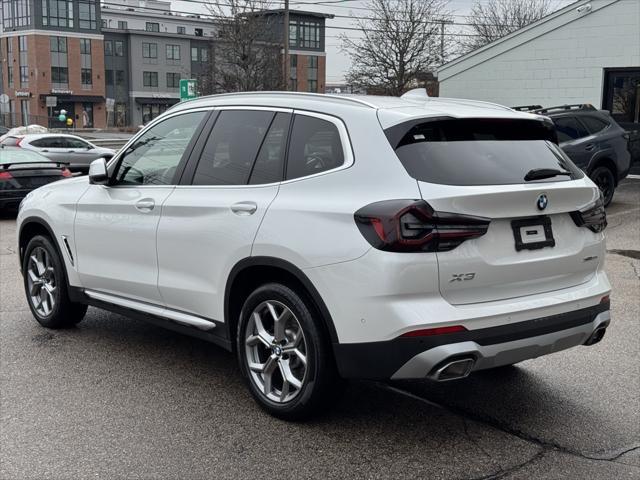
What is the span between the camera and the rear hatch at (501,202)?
358 centimetres

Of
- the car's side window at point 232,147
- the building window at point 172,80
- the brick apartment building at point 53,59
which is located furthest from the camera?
the building window at point 172,80

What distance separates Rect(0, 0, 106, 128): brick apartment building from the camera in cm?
8075

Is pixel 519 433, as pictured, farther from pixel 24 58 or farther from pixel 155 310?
pixel 24 58

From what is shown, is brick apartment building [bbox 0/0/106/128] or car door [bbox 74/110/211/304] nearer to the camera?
car door [bbox 74/110/211/304]

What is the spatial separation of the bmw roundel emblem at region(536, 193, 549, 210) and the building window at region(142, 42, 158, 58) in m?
91.8

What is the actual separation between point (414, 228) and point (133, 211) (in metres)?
2.31

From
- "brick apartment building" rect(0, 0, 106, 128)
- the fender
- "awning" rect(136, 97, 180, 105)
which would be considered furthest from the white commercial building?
"awning" rect(136, 97, 180, 105)

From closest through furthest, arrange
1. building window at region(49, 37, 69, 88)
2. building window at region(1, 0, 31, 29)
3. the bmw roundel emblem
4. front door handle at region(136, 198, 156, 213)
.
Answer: the bmw roundel emblem < front door handle at region(136, 198, 156, 213) < building window at region(1, 0, 31, 29) < building window at region(49, 37, 69, 88)

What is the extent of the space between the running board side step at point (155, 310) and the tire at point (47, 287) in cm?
46

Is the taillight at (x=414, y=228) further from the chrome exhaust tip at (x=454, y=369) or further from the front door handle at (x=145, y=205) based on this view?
the front door handle at (x=145, y=205)

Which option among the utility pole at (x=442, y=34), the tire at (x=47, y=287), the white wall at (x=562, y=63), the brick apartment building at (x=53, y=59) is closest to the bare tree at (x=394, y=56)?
the utility pole at (x=442, y=34)

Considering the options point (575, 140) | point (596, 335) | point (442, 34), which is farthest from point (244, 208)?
point (442, 34)

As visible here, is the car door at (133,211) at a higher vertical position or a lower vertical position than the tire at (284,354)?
higher

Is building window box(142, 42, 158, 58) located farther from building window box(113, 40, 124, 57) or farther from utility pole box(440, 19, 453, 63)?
utility pole box(440, 19, 453, 63)
